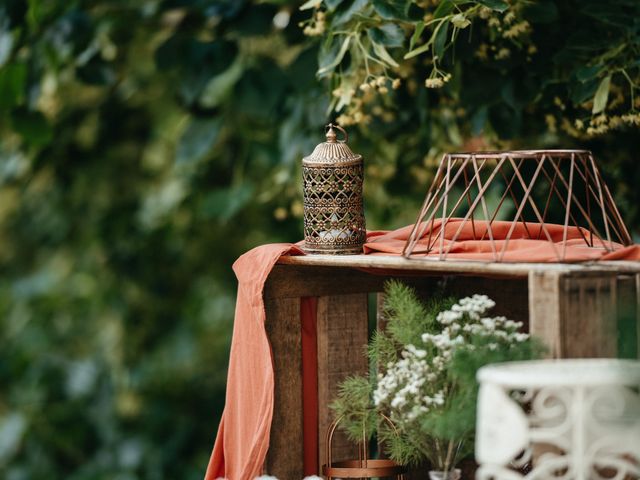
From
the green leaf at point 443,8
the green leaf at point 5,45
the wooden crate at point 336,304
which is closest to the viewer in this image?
the wooden crate at point 336,304

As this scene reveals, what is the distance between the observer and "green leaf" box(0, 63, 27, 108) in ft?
11.9

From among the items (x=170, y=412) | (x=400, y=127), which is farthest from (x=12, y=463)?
(x=400, y=127)

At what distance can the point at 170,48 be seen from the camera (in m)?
3.87

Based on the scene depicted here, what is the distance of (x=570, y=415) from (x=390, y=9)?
123 centimetres

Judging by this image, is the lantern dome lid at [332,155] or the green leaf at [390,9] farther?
the green leaf at [390,9]

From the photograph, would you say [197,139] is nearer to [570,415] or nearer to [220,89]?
[220,89]

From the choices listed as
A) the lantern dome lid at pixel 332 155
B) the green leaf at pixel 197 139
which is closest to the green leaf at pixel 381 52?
the lantern dome lid at pixel 332 155

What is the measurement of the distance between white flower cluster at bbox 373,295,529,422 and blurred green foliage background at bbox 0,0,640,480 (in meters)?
0.81

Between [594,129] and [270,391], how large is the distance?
1.01 meters

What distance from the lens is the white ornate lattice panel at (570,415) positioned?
6.09ft

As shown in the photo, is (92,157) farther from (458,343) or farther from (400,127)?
(458,343)

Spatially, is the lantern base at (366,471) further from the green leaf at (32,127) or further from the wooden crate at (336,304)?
the green leaf at (32,127)

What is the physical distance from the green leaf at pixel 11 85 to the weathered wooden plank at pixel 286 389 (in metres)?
1.37

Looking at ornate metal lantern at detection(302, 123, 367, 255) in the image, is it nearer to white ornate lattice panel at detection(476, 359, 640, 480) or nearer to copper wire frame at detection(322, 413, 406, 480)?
copper wire frame at detection(322, 413, 406, 480)
